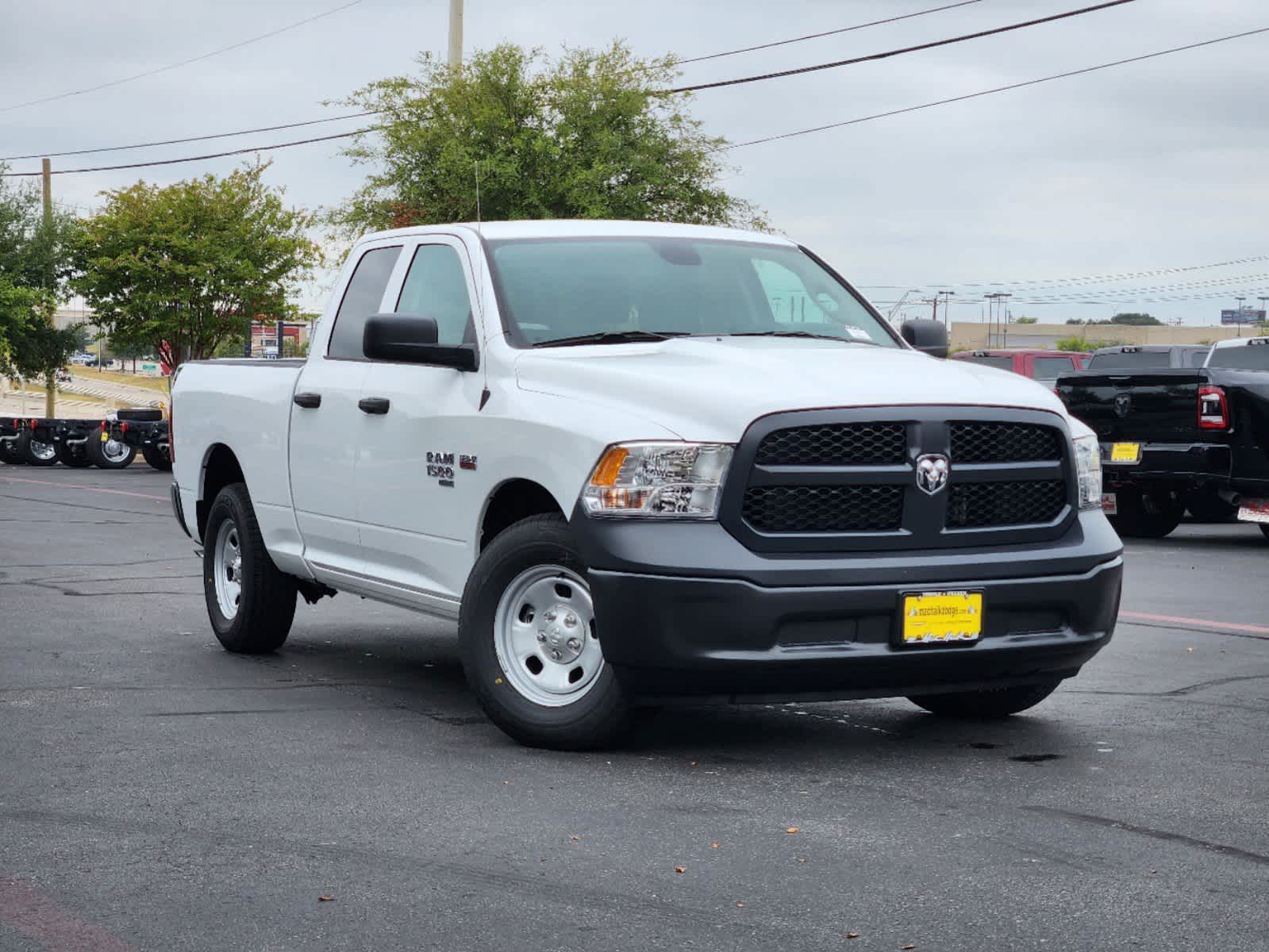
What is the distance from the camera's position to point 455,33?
118ft

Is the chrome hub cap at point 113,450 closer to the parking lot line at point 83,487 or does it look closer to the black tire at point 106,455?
the black tire at point 106,455

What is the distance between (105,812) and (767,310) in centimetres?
349

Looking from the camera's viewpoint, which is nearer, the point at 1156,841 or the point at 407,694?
the point at 1156,841

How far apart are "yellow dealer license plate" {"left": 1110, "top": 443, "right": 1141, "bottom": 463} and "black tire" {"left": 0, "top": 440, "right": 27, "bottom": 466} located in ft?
84.3

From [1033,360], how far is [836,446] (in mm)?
25929

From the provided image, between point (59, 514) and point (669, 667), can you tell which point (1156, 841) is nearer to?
point (669, 667)

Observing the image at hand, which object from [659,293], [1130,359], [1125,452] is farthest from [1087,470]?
[1130,359]

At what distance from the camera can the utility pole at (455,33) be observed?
35875 mm

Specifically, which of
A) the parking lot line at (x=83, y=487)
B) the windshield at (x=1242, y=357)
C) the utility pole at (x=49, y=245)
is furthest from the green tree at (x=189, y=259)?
the windshield at (x=1242, y=357)

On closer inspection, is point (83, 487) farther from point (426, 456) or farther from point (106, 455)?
point (426, 456)

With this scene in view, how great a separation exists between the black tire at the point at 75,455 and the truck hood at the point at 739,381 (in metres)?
29.8

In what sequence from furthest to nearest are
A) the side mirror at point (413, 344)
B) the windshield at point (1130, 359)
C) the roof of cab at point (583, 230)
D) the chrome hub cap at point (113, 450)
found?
the chrome hub cap at point (113, 450) < the windshield at point (1130, 359) < the roof of cab at point (583, 230) < the side mirror at point (413, 344)

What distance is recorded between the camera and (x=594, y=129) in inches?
1405

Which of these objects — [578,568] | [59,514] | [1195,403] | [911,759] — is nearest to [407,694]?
[578,568]
